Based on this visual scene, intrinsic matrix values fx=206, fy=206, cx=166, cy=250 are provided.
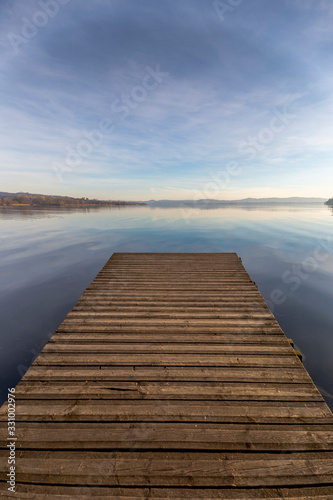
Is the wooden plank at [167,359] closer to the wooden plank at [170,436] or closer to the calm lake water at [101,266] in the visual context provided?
the wooden plank at [170,436]

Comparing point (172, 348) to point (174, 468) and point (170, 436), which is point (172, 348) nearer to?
point (170, 436)

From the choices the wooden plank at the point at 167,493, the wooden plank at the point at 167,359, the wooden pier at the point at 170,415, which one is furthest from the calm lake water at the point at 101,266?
the wooden plank at the point at 167,493

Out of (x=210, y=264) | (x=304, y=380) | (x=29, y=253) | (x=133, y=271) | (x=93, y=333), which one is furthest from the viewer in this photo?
(x=29, y=253)

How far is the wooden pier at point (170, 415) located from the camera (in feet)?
7.17

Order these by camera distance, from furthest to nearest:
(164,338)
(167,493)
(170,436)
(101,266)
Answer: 1. (101,266)
2. (164,338)
3. (170,436)
4. (167,493)

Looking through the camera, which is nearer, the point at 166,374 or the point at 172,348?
the point at 166,374

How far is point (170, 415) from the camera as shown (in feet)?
9.09

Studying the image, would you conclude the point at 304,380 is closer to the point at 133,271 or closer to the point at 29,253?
the point at 133,271

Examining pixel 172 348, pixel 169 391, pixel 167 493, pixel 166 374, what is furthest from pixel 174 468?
pixel 172 348

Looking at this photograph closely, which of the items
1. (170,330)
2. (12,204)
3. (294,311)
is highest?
(12,204)

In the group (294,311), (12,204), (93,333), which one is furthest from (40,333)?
(12,204)

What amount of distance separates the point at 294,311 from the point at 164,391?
8884mm

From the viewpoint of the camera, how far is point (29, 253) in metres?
18.8

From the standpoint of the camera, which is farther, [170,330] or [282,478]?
[170,330]
